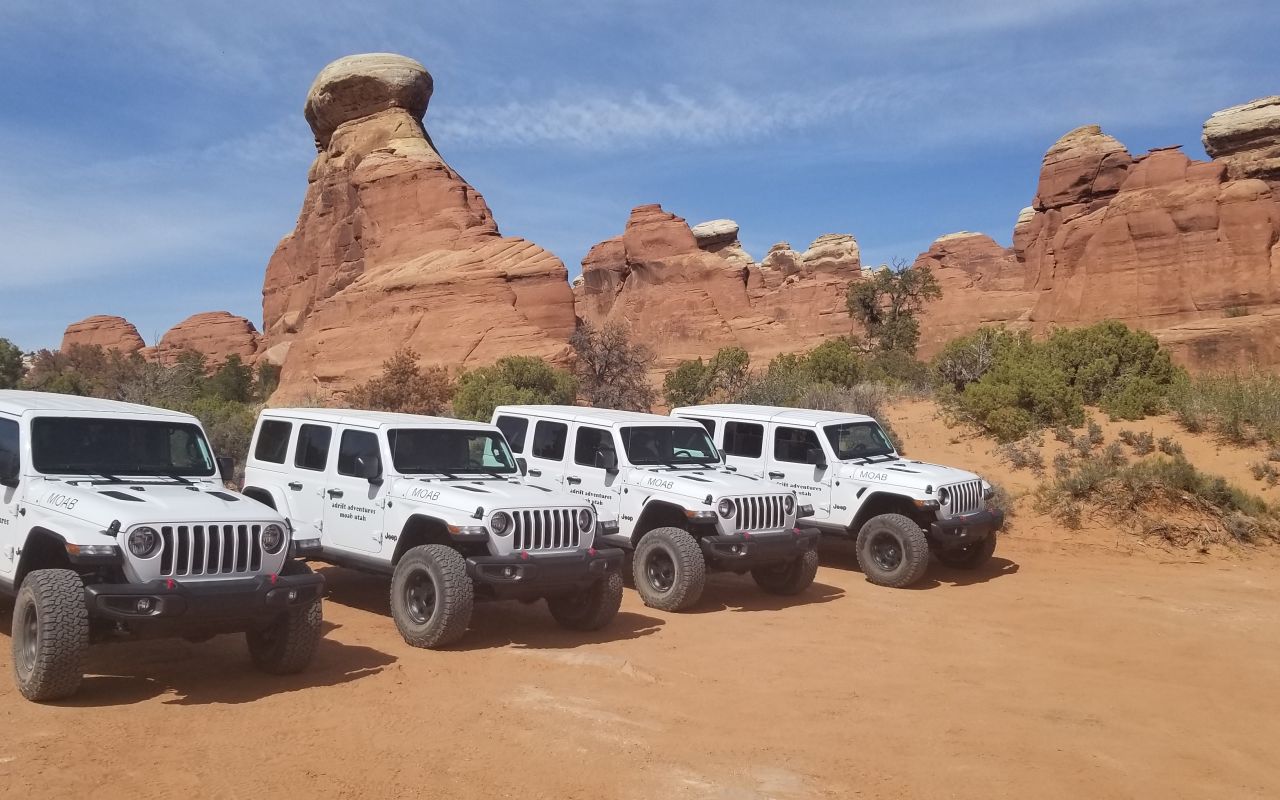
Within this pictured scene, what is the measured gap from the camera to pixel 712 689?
279 inches

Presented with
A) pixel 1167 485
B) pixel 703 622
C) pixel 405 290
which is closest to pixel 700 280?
pixel 405 290

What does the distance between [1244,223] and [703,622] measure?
5488 cm

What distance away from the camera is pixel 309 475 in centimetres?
966

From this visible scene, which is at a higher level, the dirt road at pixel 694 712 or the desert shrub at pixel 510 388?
the desert shrub at pixel 510 388

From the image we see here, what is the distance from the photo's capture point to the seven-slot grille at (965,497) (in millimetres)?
11789

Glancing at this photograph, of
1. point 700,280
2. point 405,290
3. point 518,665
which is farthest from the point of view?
point 700,280

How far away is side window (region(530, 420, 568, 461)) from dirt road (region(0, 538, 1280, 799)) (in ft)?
6.78

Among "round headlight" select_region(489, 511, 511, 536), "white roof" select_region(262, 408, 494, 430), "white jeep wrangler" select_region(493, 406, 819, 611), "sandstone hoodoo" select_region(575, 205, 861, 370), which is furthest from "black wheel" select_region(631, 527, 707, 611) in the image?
"sandstone hoodoo" select_region(575, 205, 861, 370)

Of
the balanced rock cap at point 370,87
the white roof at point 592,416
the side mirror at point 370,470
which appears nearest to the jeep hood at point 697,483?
the white roof at point 592,416

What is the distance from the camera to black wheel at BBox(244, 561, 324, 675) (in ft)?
22.2

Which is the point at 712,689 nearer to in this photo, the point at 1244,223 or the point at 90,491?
the point at 90,491

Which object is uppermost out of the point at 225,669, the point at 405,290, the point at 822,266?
the point at 822,266

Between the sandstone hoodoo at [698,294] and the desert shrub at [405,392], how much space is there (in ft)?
123

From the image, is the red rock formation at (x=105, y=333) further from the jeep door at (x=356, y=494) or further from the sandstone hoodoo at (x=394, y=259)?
the jeep door at (x=356, y=494)
